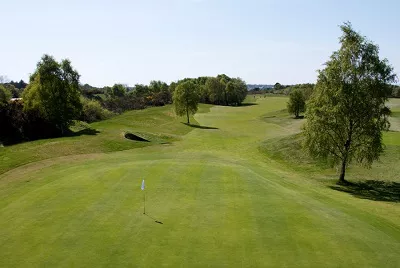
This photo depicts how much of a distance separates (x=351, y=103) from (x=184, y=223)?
24.0m

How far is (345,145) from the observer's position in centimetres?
3569

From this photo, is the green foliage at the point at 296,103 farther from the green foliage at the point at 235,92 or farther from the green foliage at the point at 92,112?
the green foliage at the point at 235,92

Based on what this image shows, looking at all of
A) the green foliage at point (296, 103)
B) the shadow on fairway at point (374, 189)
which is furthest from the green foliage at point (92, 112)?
the shadow on fairway at point (374, 189)

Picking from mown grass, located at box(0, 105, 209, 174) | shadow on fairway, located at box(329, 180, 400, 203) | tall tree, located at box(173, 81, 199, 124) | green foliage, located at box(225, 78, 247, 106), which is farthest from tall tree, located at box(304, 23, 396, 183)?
green foliage, located at box(225, 78, 247, 106)

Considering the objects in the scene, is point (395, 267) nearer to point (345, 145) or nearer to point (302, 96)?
point (345, 145)

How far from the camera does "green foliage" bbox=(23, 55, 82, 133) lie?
5566 cm

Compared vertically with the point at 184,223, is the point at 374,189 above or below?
below

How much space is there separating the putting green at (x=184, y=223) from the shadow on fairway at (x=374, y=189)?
5.68 feet

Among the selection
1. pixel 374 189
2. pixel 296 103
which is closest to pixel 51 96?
pixel 374 189

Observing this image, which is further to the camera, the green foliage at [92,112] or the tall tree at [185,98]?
the green foliage at [92,112]

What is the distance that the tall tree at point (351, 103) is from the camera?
3369 cm

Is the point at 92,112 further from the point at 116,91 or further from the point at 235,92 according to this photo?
the point at 116,91

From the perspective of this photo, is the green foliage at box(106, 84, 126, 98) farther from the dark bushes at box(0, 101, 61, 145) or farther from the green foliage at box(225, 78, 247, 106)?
the dark bushes at box(0, 101, 61, 145)

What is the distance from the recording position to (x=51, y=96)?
56.0 metres
